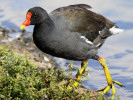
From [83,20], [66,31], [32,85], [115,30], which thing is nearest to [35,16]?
[66,31]

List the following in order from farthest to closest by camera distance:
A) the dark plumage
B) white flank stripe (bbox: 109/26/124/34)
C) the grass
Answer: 1. white flank stripe (bbox: 109/26/124/34)
2. the dark plumage
3. the grass

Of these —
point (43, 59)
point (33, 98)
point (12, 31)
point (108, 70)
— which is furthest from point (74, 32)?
point (12, 31)

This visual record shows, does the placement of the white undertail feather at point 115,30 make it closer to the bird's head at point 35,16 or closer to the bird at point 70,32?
the bird at point 70,32

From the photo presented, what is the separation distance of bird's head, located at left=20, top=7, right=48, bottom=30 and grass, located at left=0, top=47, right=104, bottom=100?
40.9 inches

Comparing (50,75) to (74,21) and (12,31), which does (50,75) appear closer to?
(74,21)

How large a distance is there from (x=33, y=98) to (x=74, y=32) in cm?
210

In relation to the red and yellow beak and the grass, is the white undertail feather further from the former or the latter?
the grass

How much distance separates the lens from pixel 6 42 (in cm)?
1016

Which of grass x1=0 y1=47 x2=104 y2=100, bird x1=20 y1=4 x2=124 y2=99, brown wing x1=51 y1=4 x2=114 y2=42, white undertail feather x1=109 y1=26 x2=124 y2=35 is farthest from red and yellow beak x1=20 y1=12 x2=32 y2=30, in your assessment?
white undertail feather x1=109 y1=26 x2=124 y2=35

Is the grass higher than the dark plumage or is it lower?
lower

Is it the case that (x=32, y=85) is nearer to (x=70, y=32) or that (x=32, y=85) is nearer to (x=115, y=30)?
(x=70, y=32)

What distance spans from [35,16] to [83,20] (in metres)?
1.11

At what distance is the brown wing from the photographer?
580cm

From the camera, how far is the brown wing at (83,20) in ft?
19.0
